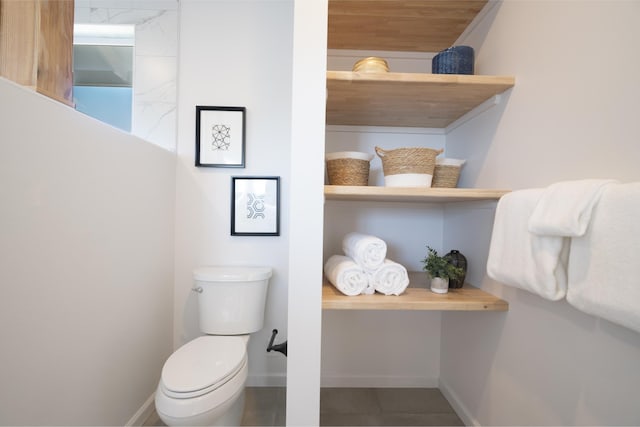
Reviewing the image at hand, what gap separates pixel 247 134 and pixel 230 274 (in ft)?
2.75

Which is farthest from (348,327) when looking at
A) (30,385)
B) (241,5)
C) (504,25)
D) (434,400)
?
(241,5)

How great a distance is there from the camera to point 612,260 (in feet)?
1.82

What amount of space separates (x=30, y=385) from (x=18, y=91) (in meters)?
0.85

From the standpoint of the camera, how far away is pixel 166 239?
4.94 ft

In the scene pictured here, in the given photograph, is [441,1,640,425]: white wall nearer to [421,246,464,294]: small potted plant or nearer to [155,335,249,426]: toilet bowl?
[421,246,464,294]: small potted plant

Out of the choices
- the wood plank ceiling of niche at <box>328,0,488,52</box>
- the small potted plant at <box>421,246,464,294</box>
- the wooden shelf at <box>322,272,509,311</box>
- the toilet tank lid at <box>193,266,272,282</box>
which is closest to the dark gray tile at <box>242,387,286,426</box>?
the toilet tank lid at <box>193,266,272,282</box>

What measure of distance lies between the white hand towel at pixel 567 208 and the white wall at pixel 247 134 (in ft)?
4.01

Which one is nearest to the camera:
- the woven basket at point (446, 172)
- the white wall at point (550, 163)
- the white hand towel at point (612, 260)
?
the white hand towel at point (612, 260)

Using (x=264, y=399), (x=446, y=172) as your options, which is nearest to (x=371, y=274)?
(x=446, y=172)

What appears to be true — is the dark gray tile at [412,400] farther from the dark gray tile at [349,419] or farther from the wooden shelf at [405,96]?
the wooden shelf at [405,96]

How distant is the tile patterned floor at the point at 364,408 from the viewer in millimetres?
1322

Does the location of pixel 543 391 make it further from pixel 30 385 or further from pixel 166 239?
pixel 166 239

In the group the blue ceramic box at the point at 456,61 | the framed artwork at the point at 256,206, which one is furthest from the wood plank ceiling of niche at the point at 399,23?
the framed artwork at the point at 256,206

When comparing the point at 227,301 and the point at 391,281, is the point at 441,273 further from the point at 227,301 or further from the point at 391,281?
the point at 227,301
